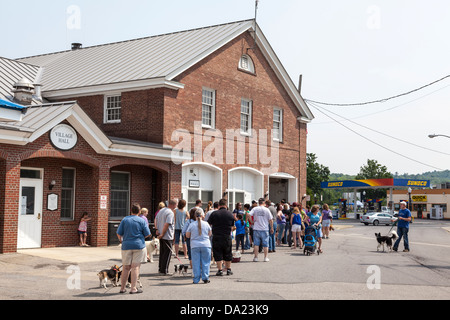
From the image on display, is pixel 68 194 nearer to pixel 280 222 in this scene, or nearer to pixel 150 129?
pixel 150 129

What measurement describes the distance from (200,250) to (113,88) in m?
13.3

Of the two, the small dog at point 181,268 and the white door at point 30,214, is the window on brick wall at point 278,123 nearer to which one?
the white door at point 30,214

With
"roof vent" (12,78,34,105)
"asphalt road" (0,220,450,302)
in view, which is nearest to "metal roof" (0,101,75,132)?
"roof vent" (12,78,34,105)

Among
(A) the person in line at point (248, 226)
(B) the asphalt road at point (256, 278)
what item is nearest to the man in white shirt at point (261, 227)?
(B) the asphalt road at point (256, 278)

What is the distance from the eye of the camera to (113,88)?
23719mm

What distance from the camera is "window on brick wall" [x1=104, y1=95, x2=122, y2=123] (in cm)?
2406

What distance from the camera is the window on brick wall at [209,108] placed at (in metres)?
25.3

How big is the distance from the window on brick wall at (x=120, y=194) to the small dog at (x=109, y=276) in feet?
34.1

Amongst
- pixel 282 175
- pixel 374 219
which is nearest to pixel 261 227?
pixel 282 175

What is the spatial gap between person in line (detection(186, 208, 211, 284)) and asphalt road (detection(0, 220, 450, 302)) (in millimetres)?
326

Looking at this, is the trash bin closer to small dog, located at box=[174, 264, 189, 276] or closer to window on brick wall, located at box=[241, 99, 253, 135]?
small dog, located at box=[174, 264, 189, 276]

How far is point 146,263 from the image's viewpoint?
51.4 feet
